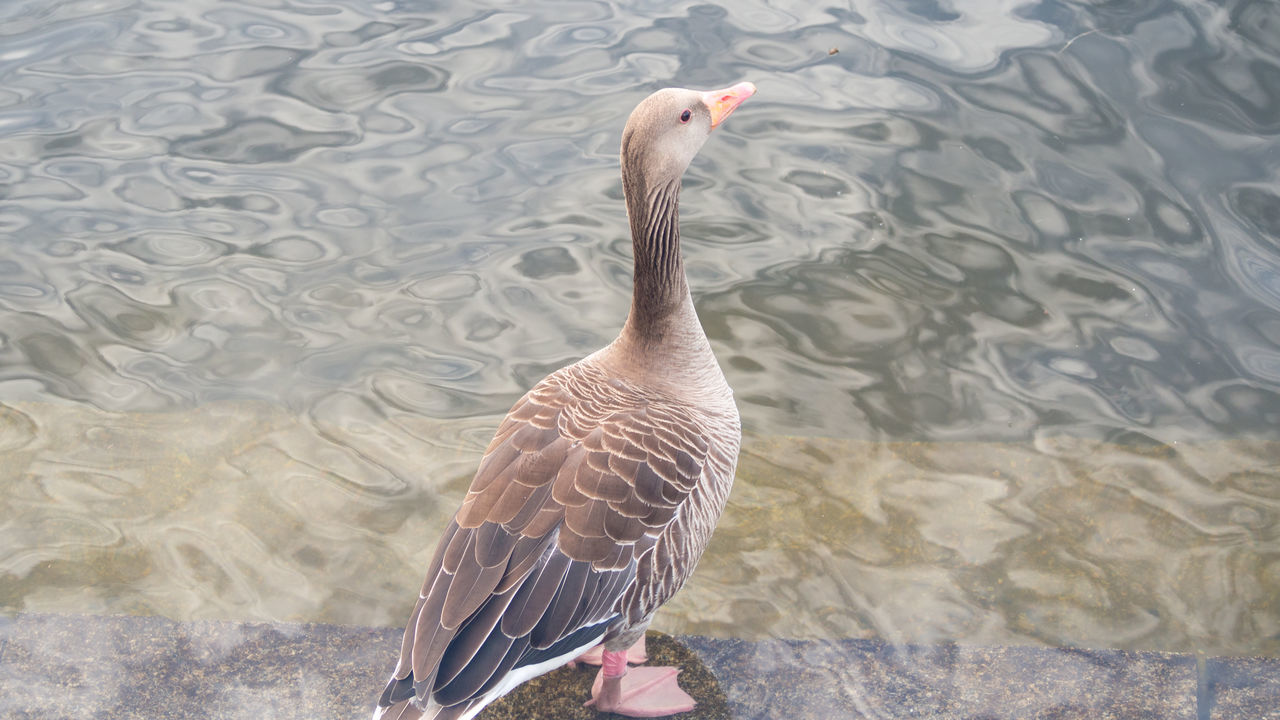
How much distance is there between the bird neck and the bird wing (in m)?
0.47

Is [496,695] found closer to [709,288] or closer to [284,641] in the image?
[284,641]

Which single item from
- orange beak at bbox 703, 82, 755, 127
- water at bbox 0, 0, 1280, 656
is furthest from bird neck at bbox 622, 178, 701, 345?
water at bbox 0, 0, 1280, 656

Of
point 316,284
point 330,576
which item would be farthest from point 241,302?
point 330,576

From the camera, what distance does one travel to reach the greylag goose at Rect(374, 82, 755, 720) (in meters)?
3.56

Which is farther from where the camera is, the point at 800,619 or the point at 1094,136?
the point at 1094,136

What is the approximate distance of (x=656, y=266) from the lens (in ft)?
14.1

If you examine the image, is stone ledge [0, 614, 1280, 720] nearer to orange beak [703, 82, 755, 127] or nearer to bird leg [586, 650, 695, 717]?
bird leg [586, 650, 695, 717]

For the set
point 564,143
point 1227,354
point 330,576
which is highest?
point 564,143

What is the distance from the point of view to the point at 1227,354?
20.5 ft

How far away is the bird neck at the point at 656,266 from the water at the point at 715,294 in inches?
47.6

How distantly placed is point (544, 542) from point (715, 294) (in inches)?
128

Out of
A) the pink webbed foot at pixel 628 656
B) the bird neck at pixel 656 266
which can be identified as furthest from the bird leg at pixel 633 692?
the bird neck at pixel 656 266

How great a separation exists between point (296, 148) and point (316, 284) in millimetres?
1485

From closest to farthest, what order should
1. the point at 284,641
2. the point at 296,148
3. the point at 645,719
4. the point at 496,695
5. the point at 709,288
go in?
the point at 496,695
the point at 645,719
the point at 284,641
the point at 709,288
the point at 296,148
